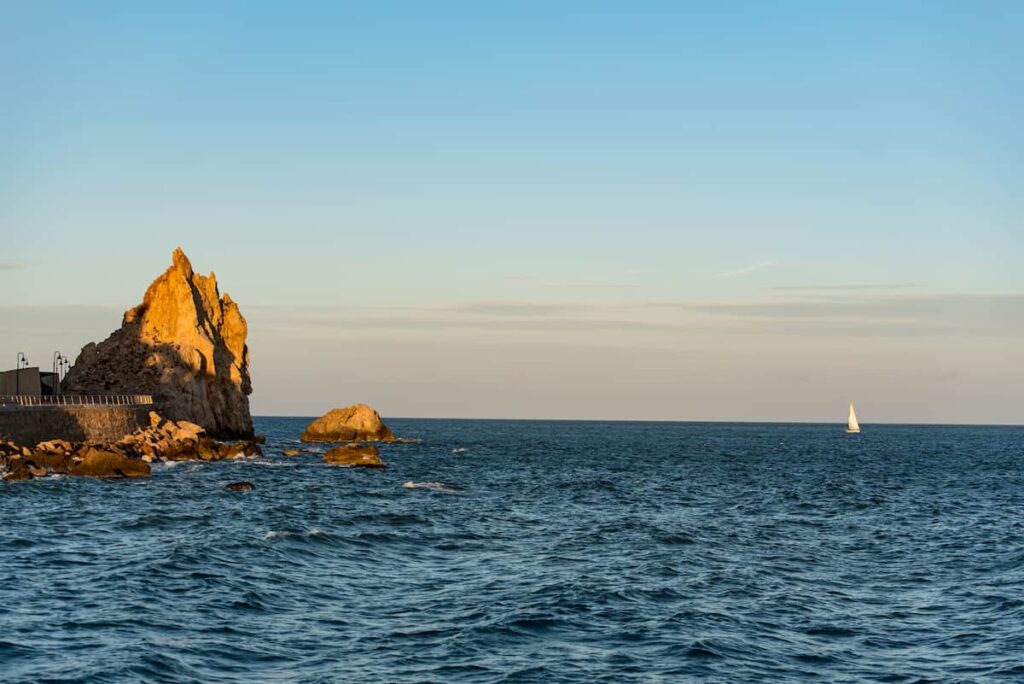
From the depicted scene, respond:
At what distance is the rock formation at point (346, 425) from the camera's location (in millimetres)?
142625

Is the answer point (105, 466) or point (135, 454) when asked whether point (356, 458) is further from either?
point (105, 466)

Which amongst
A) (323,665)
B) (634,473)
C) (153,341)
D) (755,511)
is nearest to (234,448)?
(153,341)

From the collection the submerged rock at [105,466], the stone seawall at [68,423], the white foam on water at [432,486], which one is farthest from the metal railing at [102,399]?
the white foam on water at [432,486]

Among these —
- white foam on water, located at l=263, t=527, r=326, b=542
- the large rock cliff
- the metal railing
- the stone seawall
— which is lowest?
white foam on water, located at l=263, t=527, r=326, b=542

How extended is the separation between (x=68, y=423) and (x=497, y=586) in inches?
2462

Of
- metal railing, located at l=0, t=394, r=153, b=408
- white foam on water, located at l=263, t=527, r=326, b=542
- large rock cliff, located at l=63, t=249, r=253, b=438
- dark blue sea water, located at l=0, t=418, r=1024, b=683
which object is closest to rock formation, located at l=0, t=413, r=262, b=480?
metal railing, located at l=0, t=394, r=153, b=408

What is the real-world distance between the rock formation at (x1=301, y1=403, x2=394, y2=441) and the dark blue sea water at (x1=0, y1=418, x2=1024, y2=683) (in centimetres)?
7478

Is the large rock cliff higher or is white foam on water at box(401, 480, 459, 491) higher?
the large rock cliff

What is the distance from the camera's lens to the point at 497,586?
34.2 metres

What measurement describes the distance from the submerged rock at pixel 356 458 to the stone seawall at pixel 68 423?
18.7 m

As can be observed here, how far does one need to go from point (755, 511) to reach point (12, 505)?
132 ft

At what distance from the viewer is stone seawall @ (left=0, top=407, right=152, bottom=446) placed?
78062mm

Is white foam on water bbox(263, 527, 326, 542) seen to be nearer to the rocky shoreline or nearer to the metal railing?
the rocky shoreline

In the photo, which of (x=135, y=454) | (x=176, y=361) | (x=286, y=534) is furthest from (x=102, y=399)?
(x=286, y=534)
